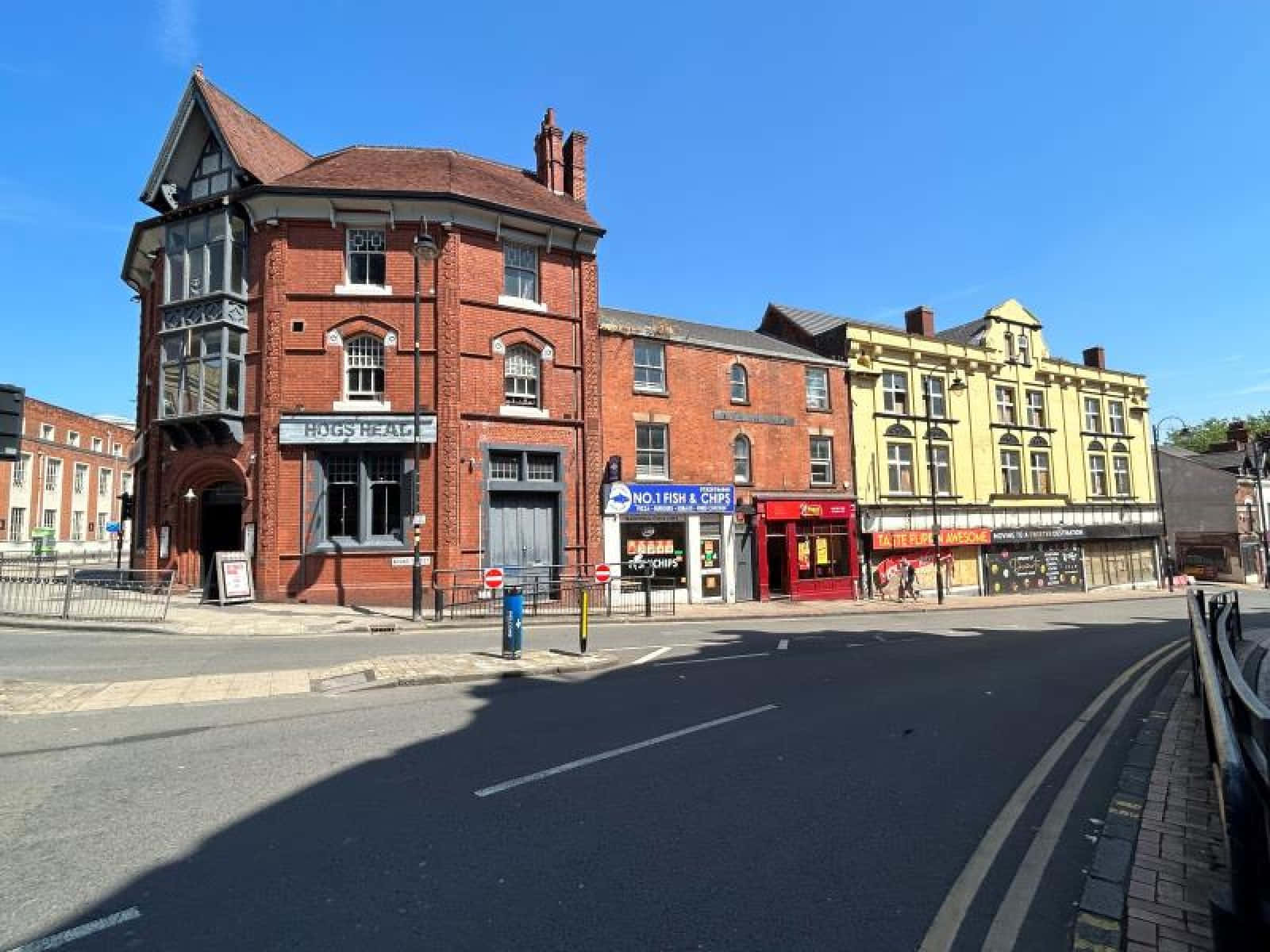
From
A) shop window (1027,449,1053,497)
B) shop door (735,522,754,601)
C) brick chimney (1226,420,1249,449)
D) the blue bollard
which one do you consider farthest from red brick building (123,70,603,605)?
brick chimney (1226,420,1249,449)

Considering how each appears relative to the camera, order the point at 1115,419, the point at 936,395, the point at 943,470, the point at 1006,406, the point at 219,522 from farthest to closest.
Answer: the point at 1115,419, the point at 1006,406, the point at 936,395, the point at 943,470, the point at 219,522

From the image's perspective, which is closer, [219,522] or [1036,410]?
[219,522]

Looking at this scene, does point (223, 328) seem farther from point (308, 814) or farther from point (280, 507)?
point (308, 814)

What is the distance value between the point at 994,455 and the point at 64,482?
67.4 metres

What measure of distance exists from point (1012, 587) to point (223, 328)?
115 feet

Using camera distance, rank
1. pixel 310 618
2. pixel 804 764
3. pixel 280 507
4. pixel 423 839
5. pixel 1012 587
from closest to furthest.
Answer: pixel 423 839
pixel 804 764
pixel 310 618
pixel 280 507
pixel 1012 587

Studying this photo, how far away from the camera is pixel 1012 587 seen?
34.8 meters

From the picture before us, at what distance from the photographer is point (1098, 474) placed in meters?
39.7

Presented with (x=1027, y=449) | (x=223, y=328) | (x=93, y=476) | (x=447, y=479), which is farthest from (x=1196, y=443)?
(x=93, y=476)

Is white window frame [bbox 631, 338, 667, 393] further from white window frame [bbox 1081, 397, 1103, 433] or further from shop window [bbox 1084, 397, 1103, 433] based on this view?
shop window [bbox 1084, 397, 1103, 433]

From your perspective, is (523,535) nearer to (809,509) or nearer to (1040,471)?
(809,509)

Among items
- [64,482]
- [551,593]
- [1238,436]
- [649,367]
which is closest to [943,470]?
[649,367]

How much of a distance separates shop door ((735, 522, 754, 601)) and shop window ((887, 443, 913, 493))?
26.6ft

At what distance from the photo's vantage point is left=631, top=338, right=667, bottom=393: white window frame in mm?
25250
